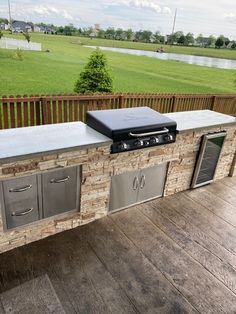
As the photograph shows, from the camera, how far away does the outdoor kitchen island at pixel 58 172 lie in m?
2.47

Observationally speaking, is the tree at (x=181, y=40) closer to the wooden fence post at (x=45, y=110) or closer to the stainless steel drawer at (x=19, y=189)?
the wooden fence post at (x=45, y=110)

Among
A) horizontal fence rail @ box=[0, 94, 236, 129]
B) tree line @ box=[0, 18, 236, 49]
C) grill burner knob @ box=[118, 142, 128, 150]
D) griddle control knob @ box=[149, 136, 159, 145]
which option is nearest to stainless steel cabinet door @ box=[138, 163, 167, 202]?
griddle control knob @ box=[149, 136, 159, 145]

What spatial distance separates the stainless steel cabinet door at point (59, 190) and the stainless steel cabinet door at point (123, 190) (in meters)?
0.54

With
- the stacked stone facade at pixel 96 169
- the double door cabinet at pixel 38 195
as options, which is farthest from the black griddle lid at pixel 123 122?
the double door cabinet at pixel 38 195

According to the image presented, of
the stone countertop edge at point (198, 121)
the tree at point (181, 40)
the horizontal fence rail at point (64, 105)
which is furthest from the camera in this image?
the tree at point (181, 40)

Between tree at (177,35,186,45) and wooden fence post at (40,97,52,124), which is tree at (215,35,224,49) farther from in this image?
wooden fence post at (40,97,52,124)

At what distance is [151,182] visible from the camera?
3.64m

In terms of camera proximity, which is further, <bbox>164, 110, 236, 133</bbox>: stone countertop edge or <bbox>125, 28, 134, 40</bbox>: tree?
<bbox>125, 28, 134, 40</bbox>: tree

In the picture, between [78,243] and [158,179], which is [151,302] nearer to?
[78,243]

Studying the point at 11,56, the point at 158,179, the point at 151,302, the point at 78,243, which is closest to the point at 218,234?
the point at 158,179

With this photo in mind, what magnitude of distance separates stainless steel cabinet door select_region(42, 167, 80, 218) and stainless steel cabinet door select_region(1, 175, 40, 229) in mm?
111

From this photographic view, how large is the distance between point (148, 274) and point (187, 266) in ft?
1.48

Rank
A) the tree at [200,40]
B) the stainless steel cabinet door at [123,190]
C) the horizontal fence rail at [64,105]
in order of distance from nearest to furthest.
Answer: the stainless steel cabinet door at [123,190] < the horizontal fence rail at [64,105] < the tree at [200,40]

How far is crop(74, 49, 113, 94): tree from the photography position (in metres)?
7.08
